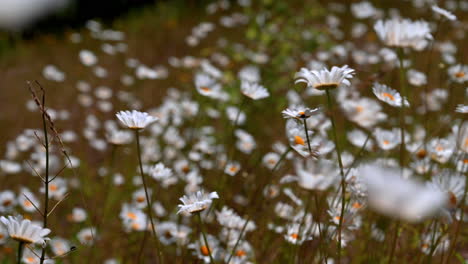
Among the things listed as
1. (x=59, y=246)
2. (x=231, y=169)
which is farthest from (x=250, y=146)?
(x=59, y=246)

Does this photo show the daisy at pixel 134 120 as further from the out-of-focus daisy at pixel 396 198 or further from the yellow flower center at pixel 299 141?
the out-of-focus daisy at pixel 396 198

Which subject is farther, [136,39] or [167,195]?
[136,39]

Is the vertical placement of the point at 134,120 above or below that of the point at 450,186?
above

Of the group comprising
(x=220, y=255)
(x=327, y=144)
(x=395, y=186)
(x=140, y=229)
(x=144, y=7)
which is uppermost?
(x=395, y=186)

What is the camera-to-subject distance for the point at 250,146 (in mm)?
2465

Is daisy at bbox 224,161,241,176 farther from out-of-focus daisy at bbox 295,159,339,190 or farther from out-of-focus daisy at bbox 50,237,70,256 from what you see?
out-of-focus daisy at bbox 50,237,70,256

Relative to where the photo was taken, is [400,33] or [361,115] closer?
[400,33]

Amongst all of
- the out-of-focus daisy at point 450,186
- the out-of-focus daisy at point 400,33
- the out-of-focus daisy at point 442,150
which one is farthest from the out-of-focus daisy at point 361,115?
the out-of-focus daisy at point 450,186

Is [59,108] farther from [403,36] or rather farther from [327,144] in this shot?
[403,36]

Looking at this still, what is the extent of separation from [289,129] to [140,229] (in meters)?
1.01

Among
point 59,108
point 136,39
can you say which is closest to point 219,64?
point 59,108

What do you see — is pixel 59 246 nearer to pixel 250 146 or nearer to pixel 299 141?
pixel 250 146

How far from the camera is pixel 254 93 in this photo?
153 centimetres

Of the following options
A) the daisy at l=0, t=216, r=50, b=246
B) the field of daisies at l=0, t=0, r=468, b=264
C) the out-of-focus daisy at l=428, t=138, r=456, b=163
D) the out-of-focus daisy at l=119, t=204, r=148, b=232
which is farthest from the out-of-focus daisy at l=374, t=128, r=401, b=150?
the daisy at l=0, t=216, r=50, b=246
